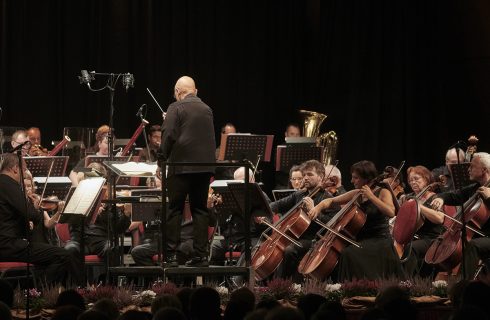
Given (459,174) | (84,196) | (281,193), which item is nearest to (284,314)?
(84,196)

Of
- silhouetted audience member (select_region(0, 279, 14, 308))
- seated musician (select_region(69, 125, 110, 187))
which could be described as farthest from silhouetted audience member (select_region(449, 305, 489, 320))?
seated musician (select_region(69, 125, 110, 187))

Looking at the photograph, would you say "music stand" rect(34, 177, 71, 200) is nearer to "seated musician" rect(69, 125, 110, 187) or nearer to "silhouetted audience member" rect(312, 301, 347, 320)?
"seated musician" rect(69, 125, 110, 187)

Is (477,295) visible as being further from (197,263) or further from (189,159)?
(189,159)

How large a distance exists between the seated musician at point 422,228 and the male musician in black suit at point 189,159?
1768 millimetres

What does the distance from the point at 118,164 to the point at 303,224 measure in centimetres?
162

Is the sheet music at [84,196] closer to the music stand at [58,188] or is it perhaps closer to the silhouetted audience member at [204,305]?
the music stand at [58,188]

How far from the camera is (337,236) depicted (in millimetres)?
7129

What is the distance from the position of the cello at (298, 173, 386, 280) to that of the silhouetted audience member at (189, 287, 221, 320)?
2692 millimetres

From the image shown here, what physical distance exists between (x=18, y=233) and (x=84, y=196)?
739mm

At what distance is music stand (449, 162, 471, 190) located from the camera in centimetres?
741

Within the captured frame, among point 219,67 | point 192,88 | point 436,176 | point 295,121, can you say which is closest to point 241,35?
point 219,67

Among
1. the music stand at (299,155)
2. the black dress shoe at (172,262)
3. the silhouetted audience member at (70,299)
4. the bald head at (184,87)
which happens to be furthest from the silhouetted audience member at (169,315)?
the music stand at (299,155)

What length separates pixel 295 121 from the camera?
12219 mm

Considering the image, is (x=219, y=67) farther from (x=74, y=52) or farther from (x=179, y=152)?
(x=179, y=152)
